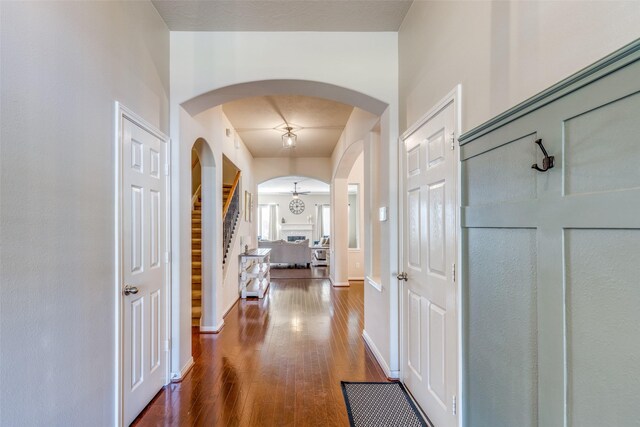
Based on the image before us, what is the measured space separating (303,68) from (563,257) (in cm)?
254

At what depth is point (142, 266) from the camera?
92.2 inches

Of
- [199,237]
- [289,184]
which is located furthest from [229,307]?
[289,184]

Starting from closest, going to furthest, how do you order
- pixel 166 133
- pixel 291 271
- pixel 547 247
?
pixel 547 247 < pixel 166 133 < pixel 291 271

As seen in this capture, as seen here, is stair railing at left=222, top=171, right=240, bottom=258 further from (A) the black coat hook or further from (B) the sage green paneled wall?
(A) the black coat hook

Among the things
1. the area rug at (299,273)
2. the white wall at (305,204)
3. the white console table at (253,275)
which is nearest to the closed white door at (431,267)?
the white console table at (253,275)

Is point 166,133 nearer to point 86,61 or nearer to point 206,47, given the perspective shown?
point 206,47

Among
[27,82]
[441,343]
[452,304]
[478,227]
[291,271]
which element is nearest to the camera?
[27,82]

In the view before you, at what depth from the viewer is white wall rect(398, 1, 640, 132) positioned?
95 cm

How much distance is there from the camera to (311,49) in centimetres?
290

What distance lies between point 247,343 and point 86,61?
309 cm

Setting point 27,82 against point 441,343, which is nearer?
point 27,82

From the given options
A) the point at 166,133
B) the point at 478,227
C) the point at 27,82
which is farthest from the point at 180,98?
the point at 478,227

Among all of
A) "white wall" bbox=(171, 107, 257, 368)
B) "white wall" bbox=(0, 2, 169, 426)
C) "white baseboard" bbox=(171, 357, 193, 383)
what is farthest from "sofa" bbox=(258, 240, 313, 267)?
"white wall" bbox=(0, 2, 169, 426)

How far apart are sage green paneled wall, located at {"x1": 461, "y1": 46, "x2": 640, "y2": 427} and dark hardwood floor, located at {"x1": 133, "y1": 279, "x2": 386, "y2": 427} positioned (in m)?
1.40
